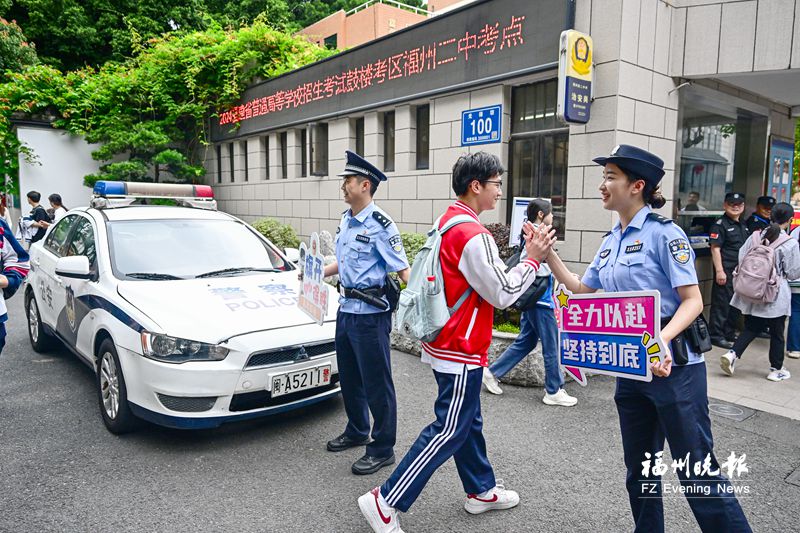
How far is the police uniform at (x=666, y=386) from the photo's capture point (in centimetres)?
232

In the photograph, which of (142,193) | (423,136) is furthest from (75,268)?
(423,136)

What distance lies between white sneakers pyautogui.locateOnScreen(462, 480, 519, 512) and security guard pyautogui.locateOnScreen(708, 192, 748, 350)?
16.8ft

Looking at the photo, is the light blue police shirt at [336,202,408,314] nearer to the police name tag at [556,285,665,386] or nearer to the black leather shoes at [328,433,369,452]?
the black leather shoes at [328,433,369,452]

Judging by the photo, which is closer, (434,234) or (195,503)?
(434,234)

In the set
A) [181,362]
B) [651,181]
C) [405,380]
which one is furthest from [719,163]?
[181,362]

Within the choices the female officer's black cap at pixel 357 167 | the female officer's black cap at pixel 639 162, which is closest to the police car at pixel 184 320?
the female officer's black cap at pixel 357 167

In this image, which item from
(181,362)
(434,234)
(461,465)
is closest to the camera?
(434,234)

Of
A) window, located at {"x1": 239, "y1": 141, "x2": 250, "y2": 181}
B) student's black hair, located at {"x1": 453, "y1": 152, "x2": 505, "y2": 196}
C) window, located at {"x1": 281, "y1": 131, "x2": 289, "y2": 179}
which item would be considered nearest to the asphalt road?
student's black hair, located at {"x1": 453, "y1": 152, "x2": 505, "y2": 196}

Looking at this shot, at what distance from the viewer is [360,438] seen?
407 centimetres

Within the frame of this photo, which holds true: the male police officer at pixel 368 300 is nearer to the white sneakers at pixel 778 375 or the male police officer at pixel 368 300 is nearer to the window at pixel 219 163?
the white sneakers at pixel 778 375

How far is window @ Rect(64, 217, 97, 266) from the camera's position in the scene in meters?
4.93

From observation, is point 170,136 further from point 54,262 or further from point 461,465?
point 461,465

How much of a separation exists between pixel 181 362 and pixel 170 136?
558 inches

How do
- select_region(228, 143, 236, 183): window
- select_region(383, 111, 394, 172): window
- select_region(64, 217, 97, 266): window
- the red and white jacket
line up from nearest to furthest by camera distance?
the red and white jacket → select_region(64, 217, 97, 266): window → select_region(383, 111, 394, 172): window → select_region(228, 143, 236, 183): window
